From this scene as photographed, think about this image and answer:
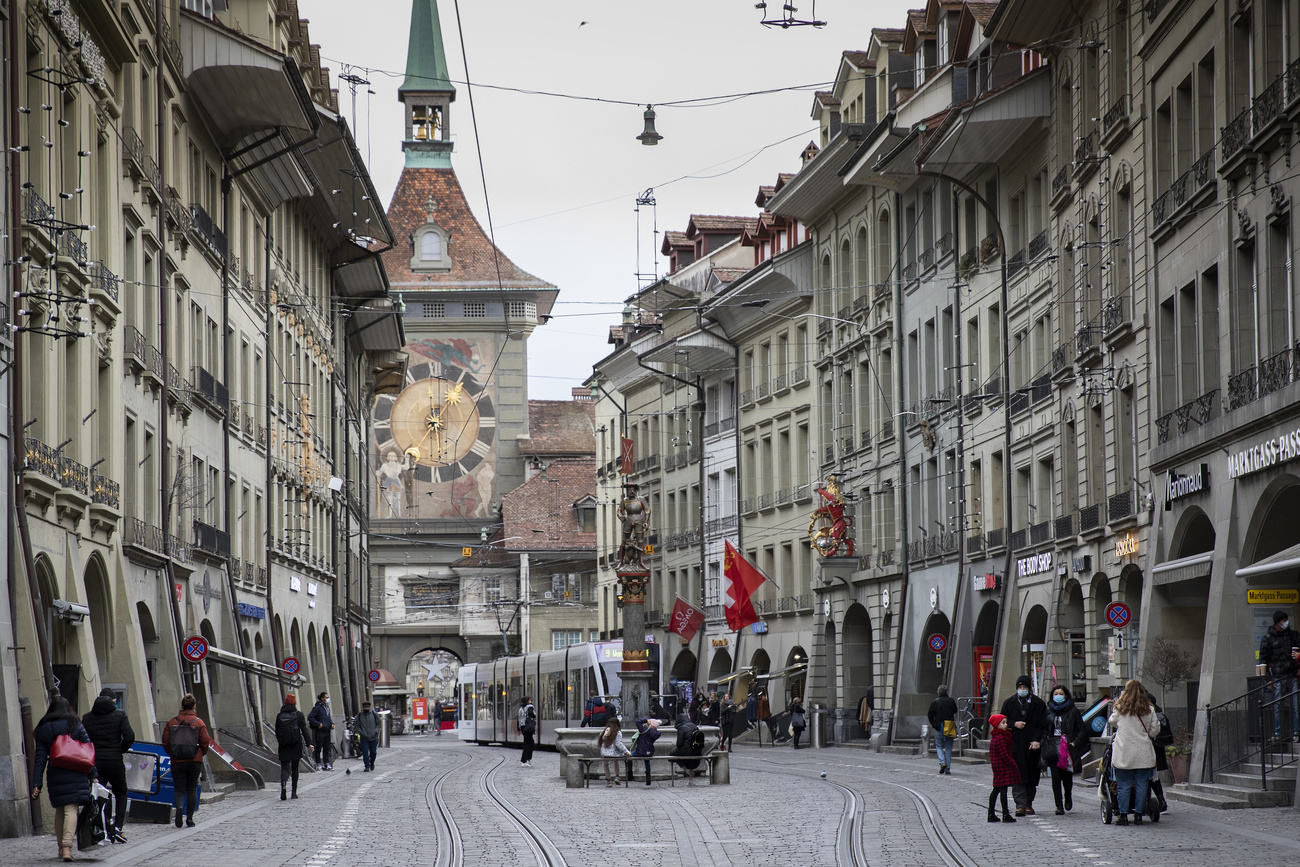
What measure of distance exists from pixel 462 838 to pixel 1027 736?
593 centimetres

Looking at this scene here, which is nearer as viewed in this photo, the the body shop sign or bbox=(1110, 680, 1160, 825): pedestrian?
bbox=(1110, 680, 1160, 825): pedestrian

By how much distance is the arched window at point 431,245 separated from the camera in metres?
103

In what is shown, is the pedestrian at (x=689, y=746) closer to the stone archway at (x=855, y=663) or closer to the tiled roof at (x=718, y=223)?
the stone archway at (x=855, y=663)

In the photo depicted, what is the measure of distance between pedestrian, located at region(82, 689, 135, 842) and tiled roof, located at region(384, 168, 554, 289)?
81506mm

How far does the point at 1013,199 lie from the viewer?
42.4m

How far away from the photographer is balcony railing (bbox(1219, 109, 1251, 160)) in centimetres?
2564

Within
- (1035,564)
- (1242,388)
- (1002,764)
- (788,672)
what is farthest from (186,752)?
(788,672)

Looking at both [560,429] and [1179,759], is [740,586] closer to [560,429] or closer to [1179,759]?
[1179,759]

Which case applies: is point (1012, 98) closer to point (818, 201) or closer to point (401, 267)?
point (818, 201)

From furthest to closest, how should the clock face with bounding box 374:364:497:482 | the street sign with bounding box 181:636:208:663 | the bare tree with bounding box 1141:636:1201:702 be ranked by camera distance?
the clock face with bounding box 374:364:497:482 → the street sign with bounding box 181:636:208:663 → the bare tree with bounding box 1141:636:1201:702

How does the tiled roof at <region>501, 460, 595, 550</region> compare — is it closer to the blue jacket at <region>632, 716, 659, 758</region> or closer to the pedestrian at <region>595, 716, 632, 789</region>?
the blue jacket at <region>632, 716, 659, 758</region>

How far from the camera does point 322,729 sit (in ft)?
133

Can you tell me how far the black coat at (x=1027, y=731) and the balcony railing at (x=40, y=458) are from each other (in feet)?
37.3

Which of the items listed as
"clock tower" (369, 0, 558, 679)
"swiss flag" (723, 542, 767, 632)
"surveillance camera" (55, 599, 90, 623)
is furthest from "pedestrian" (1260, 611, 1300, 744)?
"clock tower" (369, 0, 558, 679)
